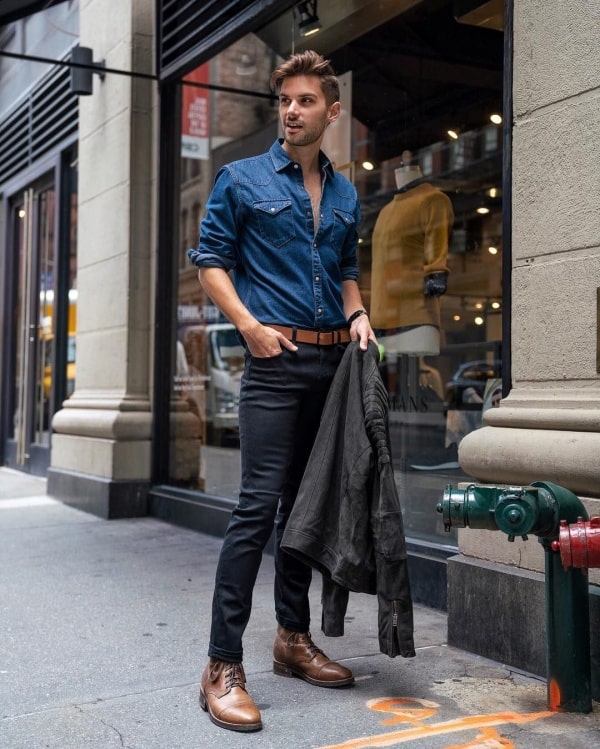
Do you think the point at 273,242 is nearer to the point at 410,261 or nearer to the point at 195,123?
the point at 410,261

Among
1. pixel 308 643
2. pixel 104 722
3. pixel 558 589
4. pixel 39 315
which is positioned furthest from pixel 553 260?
pixel 39 315

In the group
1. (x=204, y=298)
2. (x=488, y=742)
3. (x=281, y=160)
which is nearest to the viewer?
(x=488, y=742)

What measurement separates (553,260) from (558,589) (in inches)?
50.9

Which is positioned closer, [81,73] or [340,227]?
[340,227]

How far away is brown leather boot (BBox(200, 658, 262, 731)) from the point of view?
115 inches

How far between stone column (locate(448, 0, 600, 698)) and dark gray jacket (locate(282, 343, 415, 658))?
2.33ft

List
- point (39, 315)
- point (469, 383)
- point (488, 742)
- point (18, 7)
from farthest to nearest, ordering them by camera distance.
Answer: point (39, 315)
point (18, 7)
point (469, 383)
point (488, 742)

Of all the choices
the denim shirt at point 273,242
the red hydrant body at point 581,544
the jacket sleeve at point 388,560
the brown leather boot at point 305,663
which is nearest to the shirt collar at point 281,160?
the denim shirt at point 273,242

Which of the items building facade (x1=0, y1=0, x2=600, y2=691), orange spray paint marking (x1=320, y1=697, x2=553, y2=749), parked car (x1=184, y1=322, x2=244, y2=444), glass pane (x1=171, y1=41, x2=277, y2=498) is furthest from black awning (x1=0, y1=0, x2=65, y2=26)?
orange spray paint marking (x1=320, y1=697, x2=553, y2=749)

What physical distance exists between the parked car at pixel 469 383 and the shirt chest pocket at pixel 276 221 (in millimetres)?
2796

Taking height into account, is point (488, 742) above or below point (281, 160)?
below

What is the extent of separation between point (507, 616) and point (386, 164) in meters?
3.94

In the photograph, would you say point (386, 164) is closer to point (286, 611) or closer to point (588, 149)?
point (588, 149)

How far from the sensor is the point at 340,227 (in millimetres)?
3393
